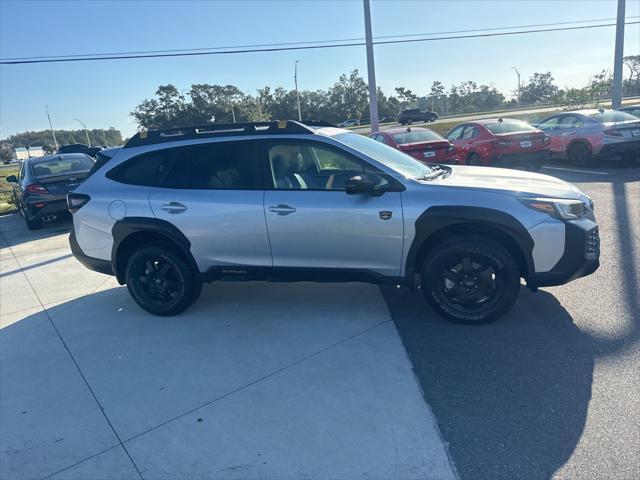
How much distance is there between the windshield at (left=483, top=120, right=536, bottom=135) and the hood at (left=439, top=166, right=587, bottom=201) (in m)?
7.51

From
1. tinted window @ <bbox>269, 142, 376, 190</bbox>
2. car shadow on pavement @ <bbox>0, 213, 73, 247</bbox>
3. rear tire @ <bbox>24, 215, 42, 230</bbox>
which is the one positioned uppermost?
tinted window @ <bbox>269, 142, 376, 190</bbox>

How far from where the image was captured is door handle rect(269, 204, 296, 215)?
3980 mm

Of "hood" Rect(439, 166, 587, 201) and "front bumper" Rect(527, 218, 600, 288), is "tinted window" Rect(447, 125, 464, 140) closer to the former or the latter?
"hood" Rect(439, 166, 587, 201)

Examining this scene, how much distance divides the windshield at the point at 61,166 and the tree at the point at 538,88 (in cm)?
9180

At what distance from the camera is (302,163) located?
169 inches

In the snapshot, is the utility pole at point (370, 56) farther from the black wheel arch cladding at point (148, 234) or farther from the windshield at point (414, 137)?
the black wheel arch cladding at point (148, 234)

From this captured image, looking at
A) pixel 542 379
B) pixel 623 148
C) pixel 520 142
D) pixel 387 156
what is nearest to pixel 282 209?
pixel 387 156

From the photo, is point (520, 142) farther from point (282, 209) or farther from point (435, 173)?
point (282, 209)

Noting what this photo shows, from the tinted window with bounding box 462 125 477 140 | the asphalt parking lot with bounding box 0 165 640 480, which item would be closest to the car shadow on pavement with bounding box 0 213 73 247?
the asphalt parking lot with bounding box 0 165 640 480

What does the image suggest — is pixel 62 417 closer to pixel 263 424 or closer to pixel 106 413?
pixel 106 413

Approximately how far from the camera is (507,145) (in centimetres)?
1091

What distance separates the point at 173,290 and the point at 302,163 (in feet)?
5.98

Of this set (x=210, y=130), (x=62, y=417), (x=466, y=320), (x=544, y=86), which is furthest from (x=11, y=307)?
(x=544, y=86)

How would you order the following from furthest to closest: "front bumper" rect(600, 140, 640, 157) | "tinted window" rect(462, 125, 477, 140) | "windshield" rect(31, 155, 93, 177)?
1. "tinted window" rect(462, 125, 477, 140)
2. "front bumper" rect(600, 140, 640, 157)
3. "windshield" rect(31, 155, 93, 177)
